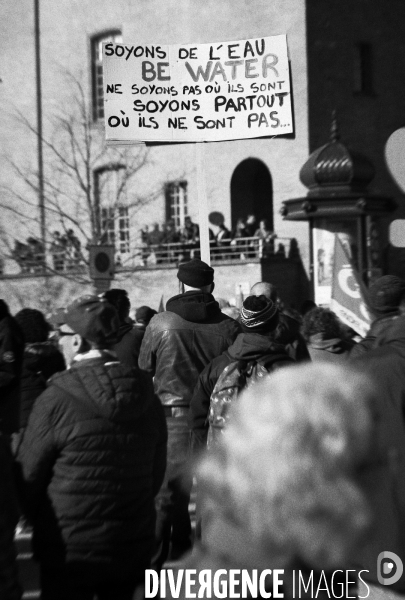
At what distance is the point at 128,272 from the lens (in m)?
30.6

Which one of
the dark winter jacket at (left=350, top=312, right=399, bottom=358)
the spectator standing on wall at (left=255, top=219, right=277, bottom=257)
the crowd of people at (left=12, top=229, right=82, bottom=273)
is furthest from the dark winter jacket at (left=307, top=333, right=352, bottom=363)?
the crowd of people at (left=12, top=229, right=82, bottom=273)

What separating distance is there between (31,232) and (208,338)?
98.7 feet

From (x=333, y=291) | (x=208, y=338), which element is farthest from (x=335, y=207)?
(x=208, y=338)

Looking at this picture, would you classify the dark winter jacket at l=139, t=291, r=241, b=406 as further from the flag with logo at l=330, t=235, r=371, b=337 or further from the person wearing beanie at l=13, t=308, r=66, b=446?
the flag with logo at l=330, t=235, r=371, b=337

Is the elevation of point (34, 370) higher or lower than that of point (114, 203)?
lower

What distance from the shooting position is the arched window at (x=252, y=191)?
3431 cm

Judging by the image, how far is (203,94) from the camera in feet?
32.0

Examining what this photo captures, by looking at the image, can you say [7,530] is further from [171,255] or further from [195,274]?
[171,255]

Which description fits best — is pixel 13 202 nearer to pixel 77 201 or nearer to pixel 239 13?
pixel 77 201

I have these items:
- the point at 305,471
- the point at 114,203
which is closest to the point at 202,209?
the point at 305,471

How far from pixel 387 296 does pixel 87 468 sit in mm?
1940

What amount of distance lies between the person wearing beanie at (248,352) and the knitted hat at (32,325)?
202 cm

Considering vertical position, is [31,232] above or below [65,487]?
above

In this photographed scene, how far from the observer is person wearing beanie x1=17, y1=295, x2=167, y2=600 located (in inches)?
155
